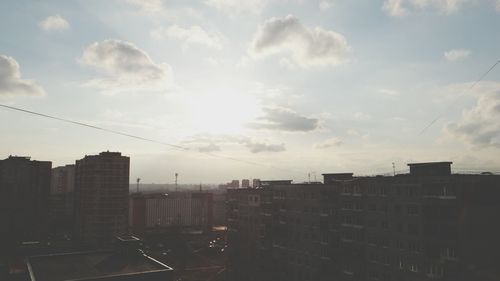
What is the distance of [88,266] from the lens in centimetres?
4438

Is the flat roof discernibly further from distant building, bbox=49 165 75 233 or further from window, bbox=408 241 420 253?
distant building, bbox=49 165 75 233

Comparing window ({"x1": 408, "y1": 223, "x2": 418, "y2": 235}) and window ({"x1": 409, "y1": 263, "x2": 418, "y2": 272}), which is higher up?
window ({"x1": 408, "y1": 223, "x2": 418, "y2": 235})

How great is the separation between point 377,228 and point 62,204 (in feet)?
430

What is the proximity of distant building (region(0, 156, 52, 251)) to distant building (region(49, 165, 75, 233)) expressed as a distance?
13472 mm

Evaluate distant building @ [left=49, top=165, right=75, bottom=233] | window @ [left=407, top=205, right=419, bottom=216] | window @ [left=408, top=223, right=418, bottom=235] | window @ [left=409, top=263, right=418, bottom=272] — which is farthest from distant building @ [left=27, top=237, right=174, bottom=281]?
distant building @ [left=49, top=165, right=75, bottom=233]

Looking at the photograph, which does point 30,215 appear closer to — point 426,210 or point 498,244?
point 426,210

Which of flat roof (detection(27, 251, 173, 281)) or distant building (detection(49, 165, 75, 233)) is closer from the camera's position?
flat roof (detection(27, 251, 173, 281))

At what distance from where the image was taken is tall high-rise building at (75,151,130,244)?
10956 cm

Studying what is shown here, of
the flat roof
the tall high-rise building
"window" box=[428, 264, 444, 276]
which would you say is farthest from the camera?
the tall high-rise building

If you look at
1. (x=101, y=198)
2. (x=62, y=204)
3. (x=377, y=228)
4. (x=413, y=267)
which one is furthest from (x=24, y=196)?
(x=413, y=267)

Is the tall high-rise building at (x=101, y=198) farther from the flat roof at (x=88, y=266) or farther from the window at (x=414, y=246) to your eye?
the window at (x=414, y=246)

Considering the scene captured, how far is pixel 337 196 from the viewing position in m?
57.7

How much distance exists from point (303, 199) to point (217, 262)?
56.4 meters

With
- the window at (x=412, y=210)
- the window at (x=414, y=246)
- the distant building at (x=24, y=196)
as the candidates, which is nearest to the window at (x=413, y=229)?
the window at (x=414, y=246)
